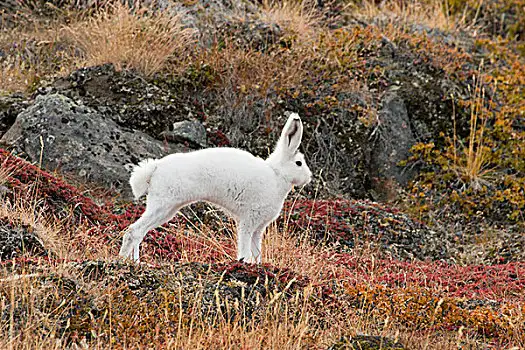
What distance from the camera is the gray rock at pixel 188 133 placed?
11.9m

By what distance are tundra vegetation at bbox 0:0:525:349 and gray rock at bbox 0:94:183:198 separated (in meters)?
0.03

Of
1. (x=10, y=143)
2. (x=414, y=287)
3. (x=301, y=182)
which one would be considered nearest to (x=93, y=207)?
(x=10, y=143)

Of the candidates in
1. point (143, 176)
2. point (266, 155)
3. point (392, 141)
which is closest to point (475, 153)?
point (392, 141)

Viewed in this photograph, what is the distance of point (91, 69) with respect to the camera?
12.5 m

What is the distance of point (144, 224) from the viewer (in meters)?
6.87

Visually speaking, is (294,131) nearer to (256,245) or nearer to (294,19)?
(256,245)

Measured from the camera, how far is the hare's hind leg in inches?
271

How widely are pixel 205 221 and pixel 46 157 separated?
233cm

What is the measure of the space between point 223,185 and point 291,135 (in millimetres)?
751

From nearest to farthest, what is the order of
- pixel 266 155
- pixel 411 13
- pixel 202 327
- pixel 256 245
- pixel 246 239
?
pixel 202 327 < pixel 246 239 < pixel 256 245 < pixel 266 155 < pixel 411 13

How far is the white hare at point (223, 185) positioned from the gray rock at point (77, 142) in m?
3.78

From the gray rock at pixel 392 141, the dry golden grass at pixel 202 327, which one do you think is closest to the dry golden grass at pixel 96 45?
the gray rock at pixel 392 141

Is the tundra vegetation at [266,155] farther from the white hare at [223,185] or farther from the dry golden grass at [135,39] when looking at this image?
the white hare at [223,185]

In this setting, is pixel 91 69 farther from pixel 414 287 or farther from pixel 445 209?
pixel 414 287
